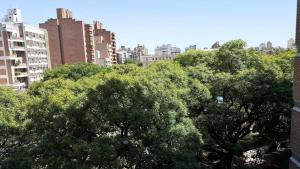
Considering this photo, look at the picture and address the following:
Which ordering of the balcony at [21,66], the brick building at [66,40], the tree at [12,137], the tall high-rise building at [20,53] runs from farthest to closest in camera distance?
1. the brick building at [66,40]
2. the balcony at [21,66]
3. the tall high-rise building at [20,53]
4. the tree at [12,137]

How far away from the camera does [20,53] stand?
57.2m

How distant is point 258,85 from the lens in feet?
53.8

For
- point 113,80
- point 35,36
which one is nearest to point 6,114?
point 113,80

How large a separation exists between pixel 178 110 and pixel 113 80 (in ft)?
9.19

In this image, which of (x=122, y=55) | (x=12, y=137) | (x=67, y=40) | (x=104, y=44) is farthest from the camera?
(x=122, y=55)

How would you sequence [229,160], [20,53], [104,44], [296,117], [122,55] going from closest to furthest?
1. [296,117]
2. [229,160]
3. [20,53]
4. [104,44]
5. [122,55]

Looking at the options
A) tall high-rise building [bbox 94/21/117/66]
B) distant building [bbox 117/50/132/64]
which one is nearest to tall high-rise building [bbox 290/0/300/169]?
tall high-rise building [bbox 94/21/117/66]

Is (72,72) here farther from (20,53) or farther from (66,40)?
(66,40)

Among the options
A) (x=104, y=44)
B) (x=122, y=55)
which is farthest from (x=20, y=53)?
(x=122, y=55)

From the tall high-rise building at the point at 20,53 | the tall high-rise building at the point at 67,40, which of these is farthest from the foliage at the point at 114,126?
the tall high-rise building at the point at 67,40

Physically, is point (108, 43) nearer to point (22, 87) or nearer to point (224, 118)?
point (22, 87)

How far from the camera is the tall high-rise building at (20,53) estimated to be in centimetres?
5122

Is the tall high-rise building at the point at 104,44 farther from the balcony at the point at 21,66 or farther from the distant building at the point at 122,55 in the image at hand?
the balcony at the point at 21,66

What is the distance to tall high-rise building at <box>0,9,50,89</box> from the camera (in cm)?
5122
